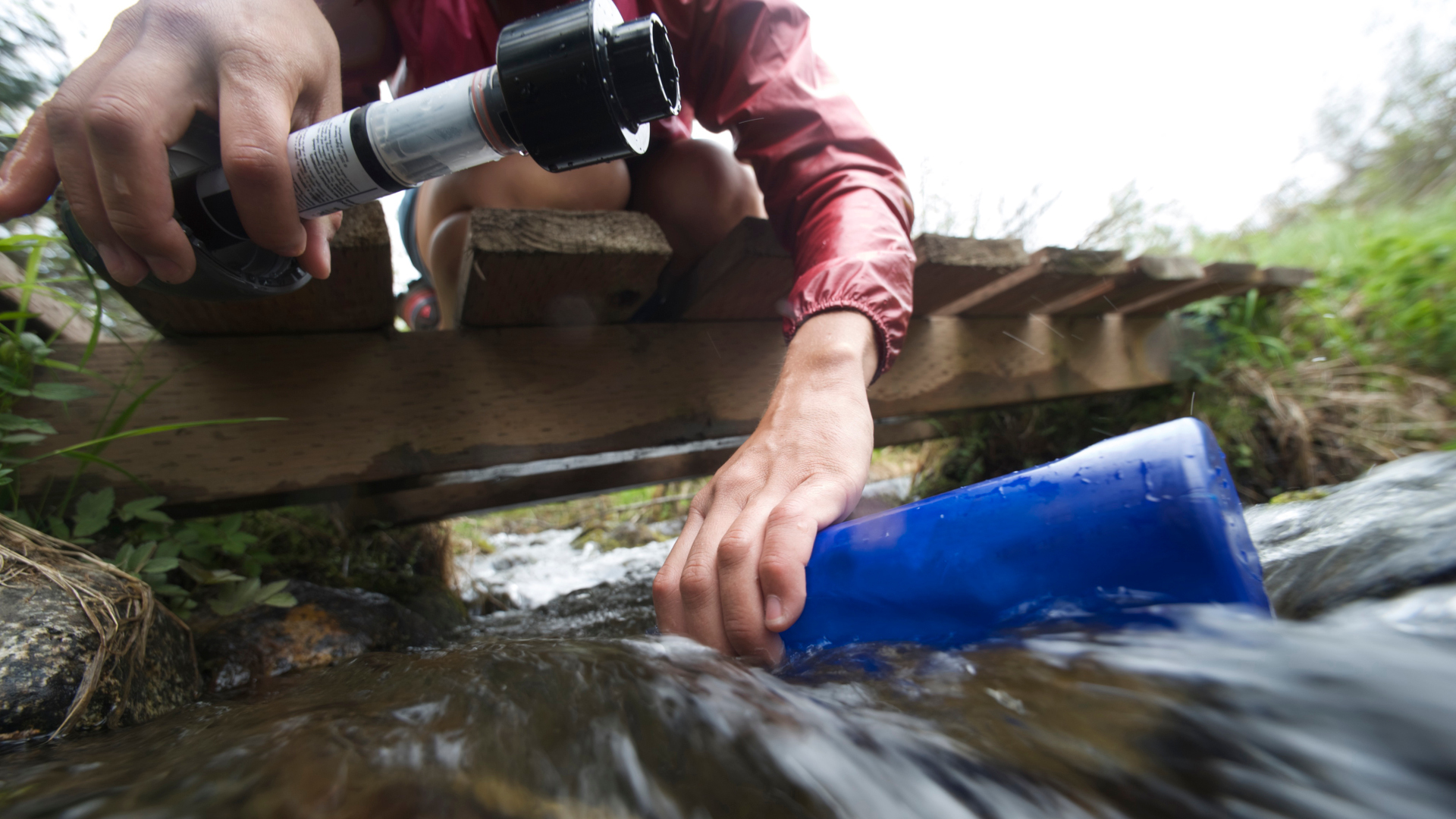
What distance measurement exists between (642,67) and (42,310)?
4.94 feet

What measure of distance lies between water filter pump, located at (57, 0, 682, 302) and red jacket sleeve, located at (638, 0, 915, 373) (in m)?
0.62

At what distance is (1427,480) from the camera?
926 mm

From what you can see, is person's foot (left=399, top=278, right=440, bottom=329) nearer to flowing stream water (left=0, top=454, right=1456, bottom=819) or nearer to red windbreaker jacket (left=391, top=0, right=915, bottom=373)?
red windbreaker jacket (left=391, top=0, right=915, bottom=373)

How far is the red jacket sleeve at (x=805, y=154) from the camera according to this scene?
1428mm

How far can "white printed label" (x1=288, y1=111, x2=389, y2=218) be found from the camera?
35.9 inches

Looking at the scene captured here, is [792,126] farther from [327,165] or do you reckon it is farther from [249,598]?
[249,598]

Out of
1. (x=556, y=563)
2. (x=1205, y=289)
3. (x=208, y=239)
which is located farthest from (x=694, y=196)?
(x=556, y=563)

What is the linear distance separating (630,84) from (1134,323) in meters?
2.89

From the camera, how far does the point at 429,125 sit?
0.90m

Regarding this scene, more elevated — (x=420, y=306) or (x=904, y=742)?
(x=420, y=306)

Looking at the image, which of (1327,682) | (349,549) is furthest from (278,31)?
(349,549)

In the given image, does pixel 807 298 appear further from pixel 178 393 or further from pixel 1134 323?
pixel 1134 323

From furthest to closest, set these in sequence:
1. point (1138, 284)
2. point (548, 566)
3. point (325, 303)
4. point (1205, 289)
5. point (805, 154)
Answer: point (548, 566), point (1205, 289), point (1138, 284), point (805, 154), point (325, 303)

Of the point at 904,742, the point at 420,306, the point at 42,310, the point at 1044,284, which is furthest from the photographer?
the point at 420,306
